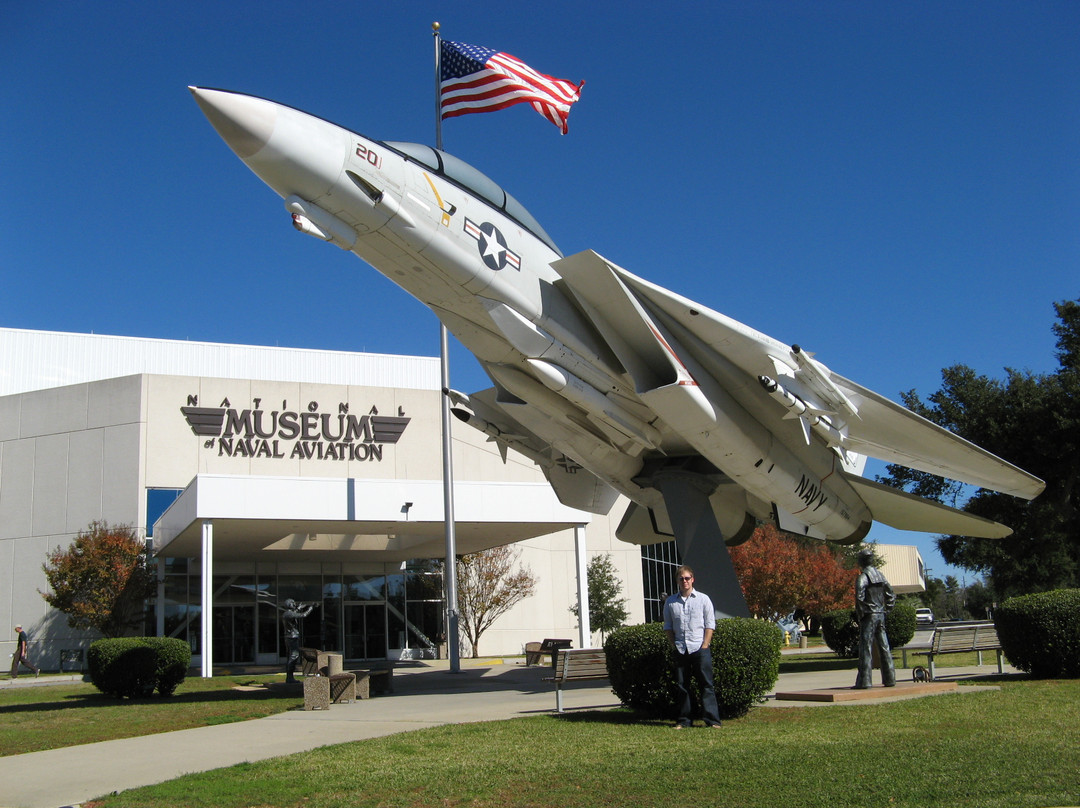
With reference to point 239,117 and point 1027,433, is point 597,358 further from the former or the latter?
point 1027,433

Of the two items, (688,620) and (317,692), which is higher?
(688,620)

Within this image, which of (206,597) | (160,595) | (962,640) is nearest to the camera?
(962,640)

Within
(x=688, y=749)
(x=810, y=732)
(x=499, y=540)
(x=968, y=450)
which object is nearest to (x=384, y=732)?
(x=688, y=749)

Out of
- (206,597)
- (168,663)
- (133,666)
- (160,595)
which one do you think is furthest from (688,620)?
(160,595)

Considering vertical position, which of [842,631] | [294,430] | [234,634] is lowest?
[234,634]

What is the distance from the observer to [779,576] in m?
36.8

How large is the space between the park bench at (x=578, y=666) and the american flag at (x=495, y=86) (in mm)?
9326

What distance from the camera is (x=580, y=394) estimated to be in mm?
12766

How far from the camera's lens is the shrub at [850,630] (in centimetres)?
1902

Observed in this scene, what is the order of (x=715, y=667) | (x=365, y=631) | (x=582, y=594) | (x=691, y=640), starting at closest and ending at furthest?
(x=691, y=640) < (x=715, y=667) < (x=582, y=594) < (x=365, y=631)

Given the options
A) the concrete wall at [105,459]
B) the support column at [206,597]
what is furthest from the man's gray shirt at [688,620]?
the concrete wall at [105,459]

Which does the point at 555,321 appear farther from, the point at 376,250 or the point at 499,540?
the point at 499,540

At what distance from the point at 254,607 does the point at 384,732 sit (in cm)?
2496

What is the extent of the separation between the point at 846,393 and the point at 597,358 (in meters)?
3.89
